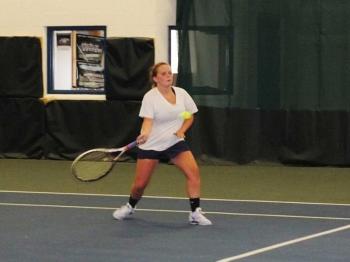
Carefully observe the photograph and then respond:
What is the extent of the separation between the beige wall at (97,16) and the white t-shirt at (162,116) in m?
6.82

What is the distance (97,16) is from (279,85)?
141 inches

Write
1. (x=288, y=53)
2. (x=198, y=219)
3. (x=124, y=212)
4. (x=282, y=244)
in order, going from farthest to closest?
(x=288, y=53) → (x=124, y=212) → (x=198, y=219) → (x=282, y=244)

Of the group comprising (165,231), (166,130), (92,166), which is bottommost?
(165,231)

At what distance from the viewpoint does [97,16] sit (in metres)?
15.5

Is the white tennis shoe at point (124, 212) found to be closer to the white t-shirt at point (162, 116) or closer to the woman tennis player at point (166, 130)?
the woman tennis player at point (166, 130)

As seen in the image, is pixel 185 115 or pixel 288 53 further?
pixel 288 53

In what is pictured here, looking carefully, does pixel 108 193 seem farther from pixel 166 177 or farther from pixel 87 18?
pixel 87 18

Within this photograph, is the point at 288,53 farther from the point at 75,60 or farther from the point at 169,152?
the point at 169,152

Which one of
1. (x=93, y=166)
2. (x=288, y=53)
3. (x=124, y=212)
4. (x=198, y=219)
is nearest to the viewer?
(x=198, y=219)

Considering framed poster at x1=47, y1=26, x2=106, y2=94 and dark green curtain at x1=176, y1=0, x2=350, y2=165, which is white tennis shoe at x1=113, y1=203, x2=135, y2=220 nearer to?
dark green curtain at x1=176, y1=0, x2=350, y2=165

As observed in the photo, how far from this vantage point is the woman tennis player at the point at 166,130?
8.33 meters

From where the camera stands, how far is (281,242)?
24.6ft

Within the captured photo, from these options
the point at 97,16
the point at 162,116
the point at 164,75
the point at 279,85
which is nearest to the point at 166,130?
the point at 162,116

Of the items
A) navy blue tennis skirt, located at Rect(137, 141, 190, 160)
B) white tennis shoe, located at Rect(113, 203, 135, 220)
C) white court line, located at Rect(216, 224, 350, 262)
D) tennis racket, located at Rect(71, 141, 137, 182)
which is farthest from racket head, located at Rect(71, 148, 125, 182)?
white court line, located at Rect(216, 224, 350, 262)
